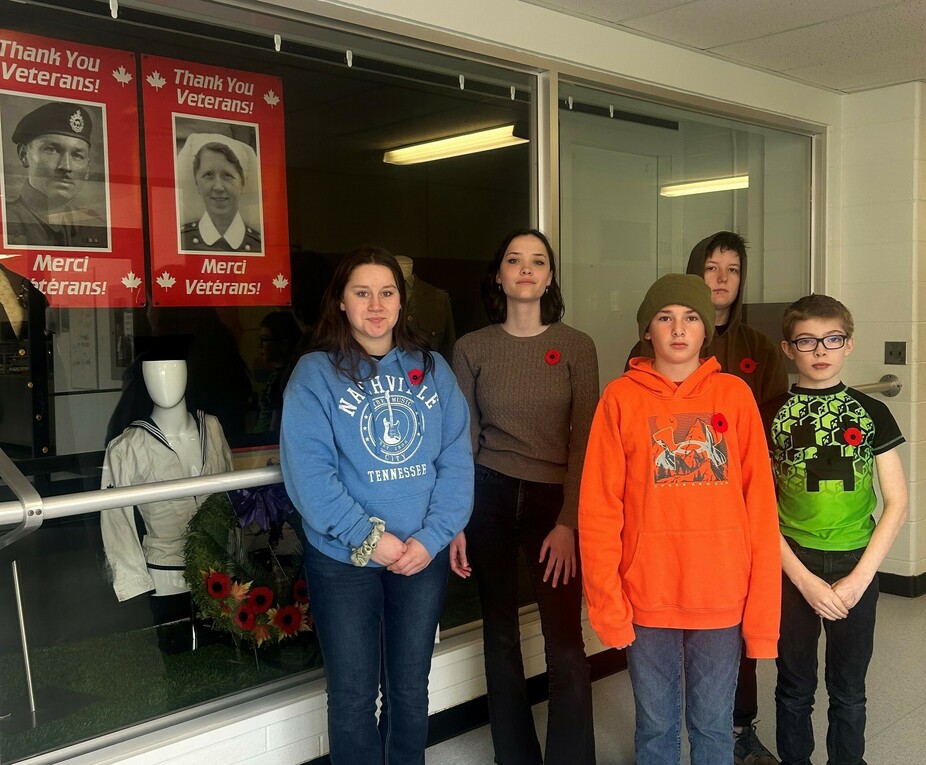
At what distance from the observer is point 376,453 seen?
201cm

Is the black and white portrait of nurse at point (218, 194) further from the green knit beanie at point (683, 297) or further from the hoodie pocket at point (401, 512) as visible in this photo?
the green knit beanie at point (683, 297)

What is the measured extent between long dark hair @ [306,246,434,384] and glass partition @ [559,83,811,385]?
1086 mm

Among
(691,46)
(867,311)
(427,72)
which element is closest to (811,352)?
(427,72)

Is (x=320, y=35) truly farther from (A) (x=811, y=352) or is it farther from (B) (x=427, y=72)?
(A) (x=811, y=352)

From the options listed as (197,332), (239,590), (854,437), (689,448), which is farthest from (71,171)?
(854,437)

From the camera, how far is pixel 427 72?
2.72 meters

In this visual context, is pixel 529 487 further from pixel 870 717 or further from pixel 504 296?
pixel 870 717

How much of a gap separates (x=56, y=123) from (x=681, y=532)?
174cm

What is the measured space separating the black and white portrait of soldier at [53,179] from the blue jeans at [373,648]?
96cm

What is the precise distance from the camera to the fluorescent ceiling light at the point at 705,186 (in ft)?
11.3

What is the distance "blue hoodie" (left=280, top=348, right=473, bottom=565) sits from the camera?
1.93m

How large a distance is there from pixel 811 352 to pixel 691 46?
163cm

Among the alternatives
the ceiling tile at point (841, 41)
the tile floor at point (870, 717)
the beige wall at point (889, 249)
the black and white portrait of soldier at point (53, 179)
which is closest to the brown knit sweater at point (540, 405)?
the tile floor at point (870, 717)

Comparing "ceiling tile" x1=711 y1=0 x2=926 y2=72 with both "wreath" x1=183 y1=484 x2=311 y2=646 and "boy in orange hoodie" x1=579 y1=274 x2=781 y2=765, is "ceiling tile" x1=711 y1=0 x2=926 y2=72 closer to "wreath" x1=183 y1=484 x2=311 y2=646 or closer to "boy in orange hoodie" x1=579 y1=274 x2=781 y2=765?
"boy in orange hoodie" x1=579 y1=274 x2=781 y2=765
